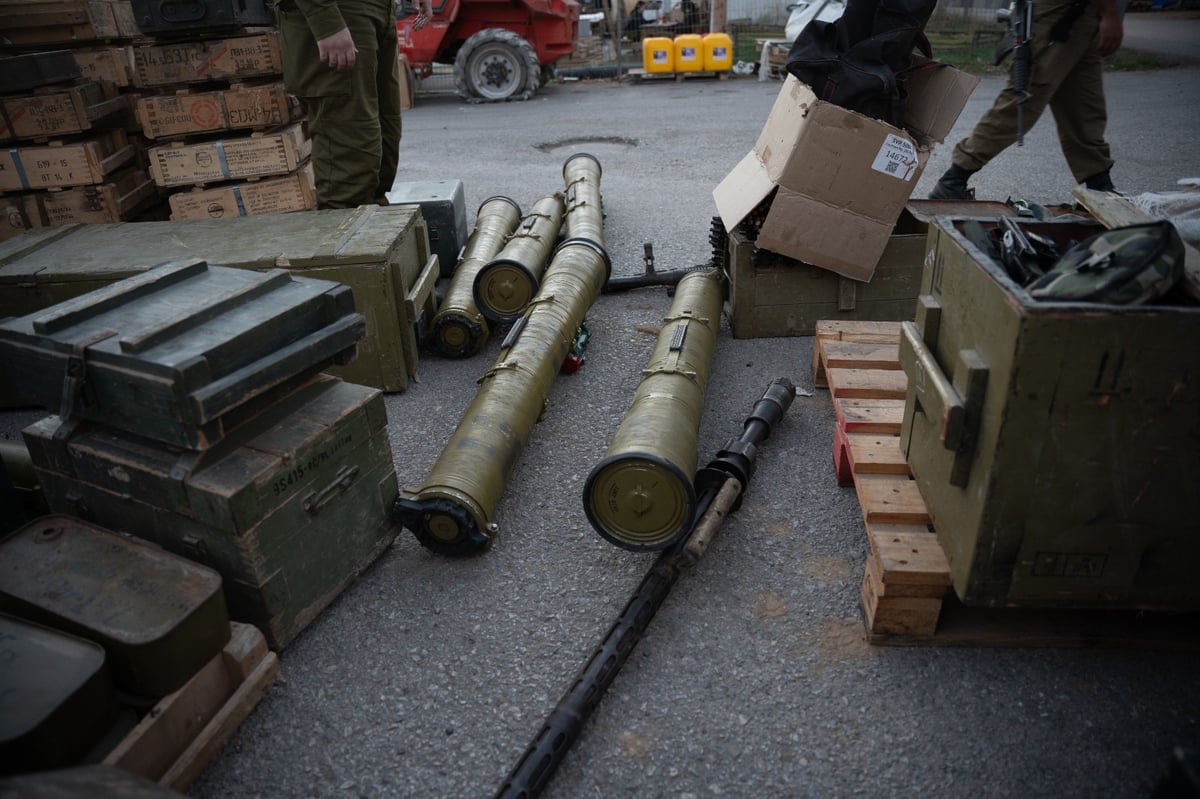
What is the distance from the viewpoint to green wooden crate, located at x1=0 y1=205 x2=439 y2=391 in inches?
148

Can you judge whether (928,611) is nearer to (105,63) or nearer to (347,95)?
(347,95)

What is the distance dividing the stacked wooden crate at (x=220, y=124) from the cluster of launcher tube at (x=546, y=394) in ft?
4.95

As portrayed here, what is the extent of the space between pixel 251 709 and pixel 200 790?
0.85ft

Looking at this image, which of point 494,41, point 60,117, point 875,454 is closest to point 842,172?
point 875,454

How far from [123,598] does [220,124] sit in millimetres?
4181

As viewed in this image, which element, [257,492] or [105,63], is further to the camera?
Result: [105,63]

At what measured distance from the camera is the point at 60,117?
521 cm

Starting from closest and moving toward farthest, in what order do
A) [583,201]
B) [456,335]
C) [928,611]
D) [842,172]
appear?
[928,611] → [842,172] → [456,335] → [583,201]

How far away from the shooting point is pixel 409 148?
31.5 feet

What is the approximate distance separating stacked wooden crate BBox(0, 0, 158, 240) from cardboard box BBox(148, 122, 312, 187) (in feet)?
1.16

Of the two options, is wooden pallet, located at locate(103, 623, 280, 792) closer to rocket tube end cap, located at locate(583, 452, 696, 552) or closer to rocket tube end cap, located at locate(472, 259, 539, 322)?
rocket tube end cap, located at locate(583, 452, 696, 552)

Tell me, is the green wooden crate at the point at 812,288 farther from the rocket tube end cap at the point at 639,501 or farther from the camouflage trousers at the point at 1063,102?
the rocket tube end cap at the point at 639,501

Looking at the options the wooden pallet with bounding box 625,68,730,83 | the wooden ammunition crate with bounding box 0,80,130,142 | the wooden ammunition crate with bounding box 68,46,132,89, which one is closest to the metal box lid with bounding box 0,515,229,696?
the wooden ammunition crate with bounding box 0,80,130,142

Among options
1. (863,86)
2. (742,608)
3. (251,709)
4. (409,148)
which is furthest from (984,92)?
(251,709)
